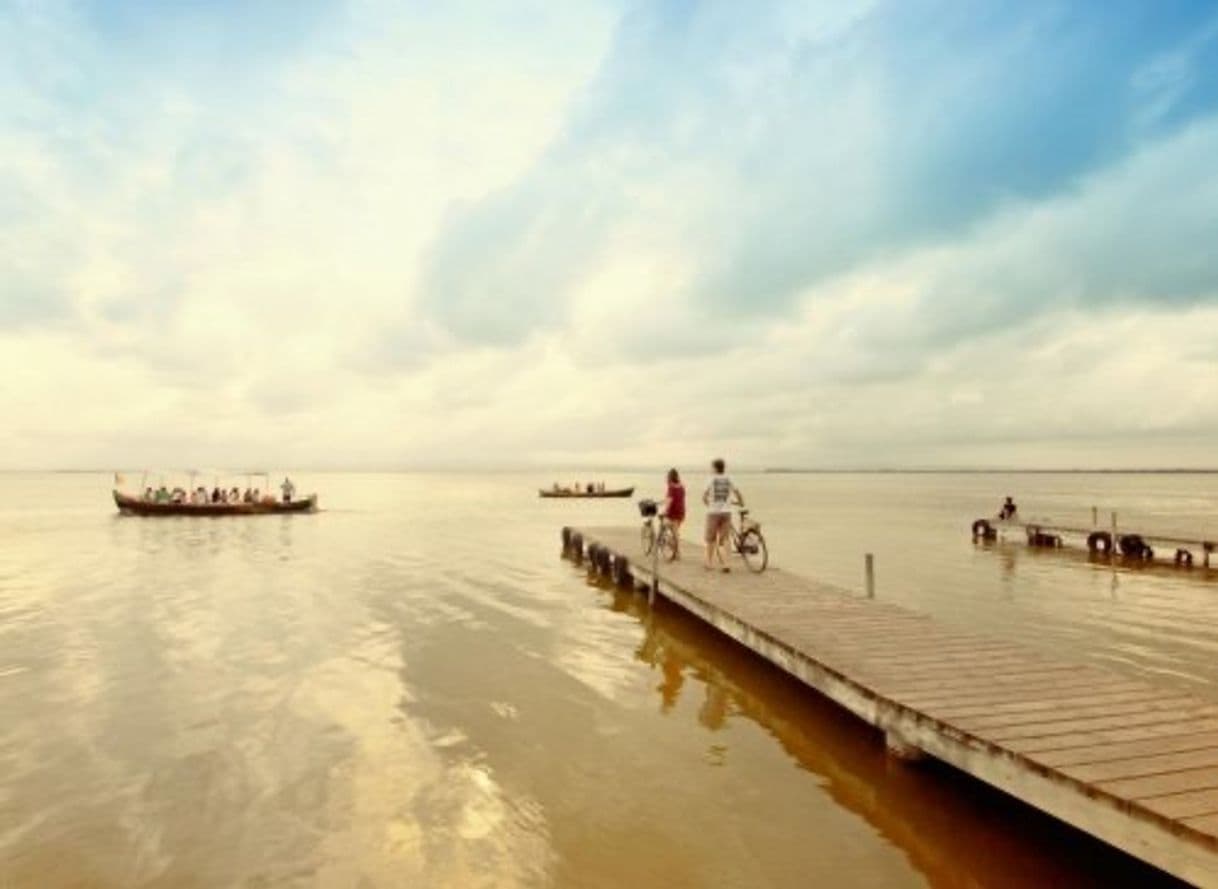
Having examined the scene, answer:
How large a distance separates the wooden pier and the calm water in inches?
32.1

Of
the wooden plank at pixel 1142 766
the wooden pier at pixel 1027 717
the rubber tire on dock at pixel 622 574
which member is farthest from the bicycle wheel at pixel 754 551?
the wooden plank at pixel 1142 766

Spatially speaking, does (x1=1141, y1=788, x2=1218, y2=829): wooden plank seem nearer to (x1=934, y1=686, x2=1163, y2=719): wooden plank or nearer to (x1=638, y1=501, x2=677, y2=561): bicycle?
(x1=934, y1=686, x2=1163, y2=719): wooden plank

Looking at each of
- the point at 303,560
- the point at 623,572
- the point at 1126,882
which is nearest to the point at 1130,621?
the point at 623,572

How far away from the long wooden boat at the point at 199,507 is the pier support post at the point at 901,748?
48774mm

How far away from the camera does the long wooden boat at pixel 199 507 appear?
49.2m

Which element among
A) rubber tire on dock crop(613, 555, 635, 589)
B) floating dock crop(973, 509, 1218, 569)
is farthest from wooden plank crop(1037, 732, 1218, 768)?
floating dock crop(973, 509, 1218, 569)

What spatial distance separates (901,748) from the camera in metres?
7.98

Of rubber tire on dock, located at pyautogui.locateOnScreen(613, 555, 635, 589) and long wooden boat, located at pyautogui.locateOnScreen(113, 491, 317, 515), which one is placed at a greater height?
long wooden boat, located at pyautogui.locateOnScreen(113, 491, 317, 515)

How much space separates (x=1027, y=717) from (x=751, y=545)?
444 inches

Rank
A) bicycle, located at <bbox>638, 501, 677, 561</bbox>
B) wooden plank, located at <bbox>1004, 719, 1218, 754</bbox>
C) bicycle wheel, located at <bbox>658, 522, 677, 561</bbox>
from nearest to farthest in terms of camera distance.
Result: wooden plank, located at <bbox>1004, 719, 1218, 754</bbox> → bicycle, located at <bbox>638, 501, 677, 561</bbox> → bicycle wheel, located at <bbox>658, 522, 677, 561</bbox>

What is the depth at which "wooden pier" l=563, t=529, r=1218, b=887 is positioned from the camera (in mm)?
5242

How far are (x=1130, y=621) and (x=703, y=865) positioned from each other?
14635 millimetres

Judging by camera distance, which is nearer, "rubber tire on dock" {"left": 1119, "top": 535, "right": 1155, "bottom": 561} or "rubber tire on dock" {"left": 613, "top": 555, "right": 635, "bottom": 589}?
"rubber tire on dock" {"left": 613, "top": 555, "right": 635, "bottom": 589}

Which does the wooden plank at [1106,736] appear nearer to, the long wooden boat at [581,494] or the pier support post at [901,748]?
the pier support post at [901,748]
